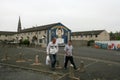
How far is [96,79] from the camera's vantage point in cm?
823

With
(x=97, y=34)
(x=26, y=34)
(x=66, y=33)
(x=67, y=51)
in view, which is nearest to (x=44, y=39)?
(x=66, y=33)

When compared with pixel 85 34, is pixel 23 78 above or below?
below

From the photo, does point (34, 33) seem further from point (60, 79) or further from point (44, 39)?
point (60, 79)

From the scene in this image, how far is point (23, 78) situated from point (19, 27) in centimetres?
9738

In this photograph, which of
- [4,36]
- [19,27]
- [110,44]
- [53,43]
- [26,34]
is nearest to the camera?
[53,43]

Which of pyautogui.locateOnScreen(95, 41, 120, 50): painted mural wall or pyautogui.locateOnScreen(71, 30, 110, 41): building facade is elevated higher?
pyautogui.locateOnScreen(71, 30, 110, 41): building facade

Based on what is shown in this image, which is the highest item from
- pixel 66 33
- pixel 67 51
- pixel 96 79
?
pixel 66 33

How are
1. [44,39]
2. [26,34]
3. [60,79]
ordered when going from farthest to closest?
1. [26,34]
2. [44,39]
3. [60,79]

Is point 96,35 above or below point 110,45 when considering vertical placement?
above

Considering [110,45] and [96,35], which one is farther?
[96,35]

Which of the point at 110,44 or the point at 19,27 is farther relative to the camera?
the point at 19,27

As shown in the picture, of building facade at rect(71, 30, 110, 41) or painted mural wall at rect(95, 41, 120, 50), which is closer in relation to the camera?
painted mural wall at rect(95, 41, 120, 50)

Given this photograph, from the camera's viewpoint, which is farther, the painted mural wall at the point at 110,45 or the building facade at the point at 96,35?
the building facade at the point at 96,35

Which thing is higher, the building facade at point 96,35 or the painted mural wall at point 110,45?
the building facade at point 96,35
